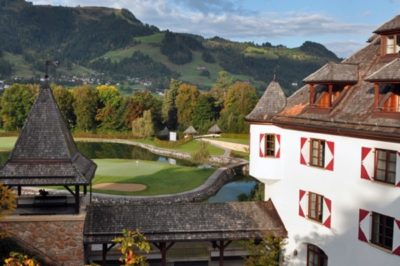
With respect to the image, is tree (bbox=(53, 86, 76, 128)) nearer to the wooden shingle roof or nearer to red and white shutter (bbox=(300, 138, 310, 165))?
the wooden shingle roof

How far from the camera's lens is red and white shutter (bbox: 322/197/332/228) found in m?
17.2

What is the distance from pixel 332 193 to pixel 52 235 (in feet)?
32.2

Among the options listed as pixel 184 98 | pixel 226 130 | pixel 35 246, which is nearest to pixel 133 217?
pixel 35 246

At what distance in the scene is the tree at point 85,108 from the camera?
94125 mm

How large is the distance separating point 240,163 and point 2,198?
155ft

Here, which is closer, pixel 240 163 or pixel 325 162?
pixel 325 162

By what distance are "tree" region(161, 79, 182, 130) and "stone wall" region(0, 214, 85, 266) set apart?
265 feet

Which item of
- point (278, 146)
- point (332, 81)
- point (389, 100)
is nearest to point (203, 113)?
point (278, 146)

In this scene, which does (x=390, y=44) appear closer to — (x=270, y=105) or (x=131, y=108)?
(x=270, y=105)

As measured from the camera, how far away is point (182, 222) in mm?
18625

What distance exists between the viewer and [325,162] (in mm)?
17406

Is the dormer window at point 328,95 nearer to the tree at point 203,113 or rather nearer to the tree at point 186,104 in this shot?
the tree at point 203,113

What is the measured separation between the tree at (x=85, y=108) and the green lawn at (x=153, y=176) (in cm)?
4170

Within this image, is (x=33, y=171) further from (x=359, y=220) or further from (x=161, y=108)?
(x=161, y=108)
